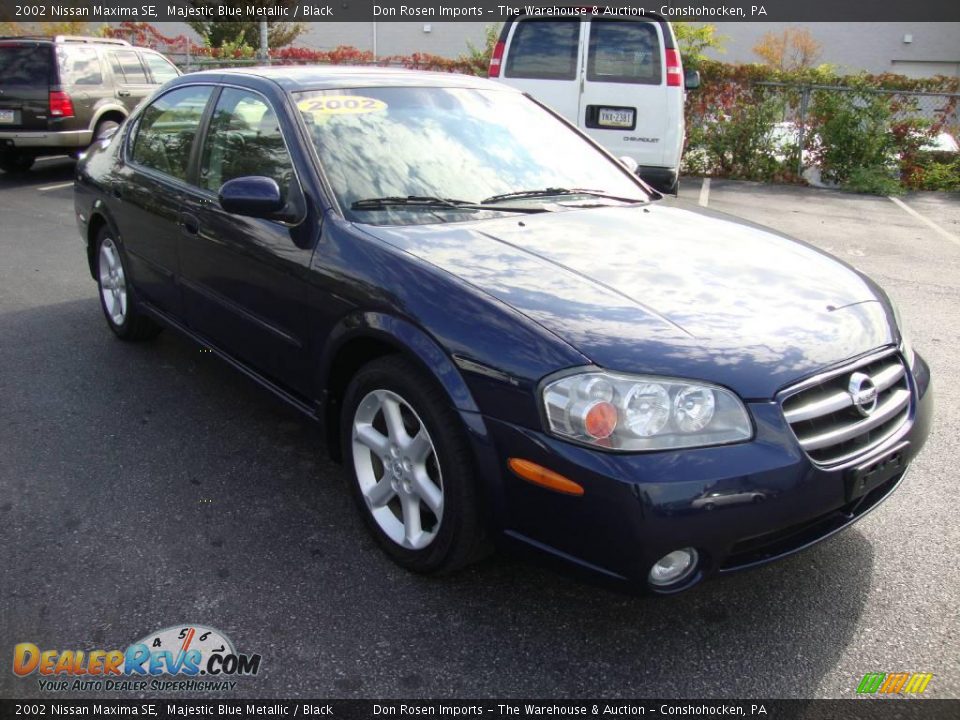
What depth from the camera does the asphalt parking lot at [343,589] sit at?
2.35 metres

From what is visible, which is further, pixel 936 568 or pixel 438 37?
pixel 438 37

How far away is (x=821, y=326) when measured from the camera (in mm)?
2555

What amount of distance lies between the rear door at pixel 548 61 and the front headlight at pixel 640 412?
7251 millimetres

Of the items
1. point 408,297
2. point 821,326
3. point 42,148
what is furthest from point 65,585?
point 42,148

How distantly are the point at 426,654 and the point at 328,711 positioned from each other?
0.33 meters

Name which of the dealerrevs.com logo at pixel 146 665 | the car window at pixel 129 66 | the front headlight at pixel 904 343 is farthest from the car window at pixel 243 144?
the car window at pixel 129 66

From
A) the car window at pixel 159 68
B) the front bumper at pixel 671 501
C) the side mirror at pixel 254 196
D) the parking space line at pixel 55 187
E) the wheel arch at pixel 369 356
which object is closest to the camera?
the front bumper at pixel 671 501

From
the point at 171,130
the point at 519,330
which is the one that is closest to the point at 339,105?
the point at 171,130

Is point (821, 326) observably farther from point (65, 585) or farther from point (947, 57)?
point (947, 57)

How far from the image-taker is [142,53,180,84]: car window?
12.3m

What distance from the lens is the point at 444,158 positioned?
132 inches

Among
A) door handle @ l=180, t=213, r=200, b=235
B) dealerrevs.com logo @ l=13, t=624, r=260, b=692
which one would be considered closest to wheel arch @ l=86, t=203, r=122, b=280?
door handle @ l=180, t=213, r=200, b=235

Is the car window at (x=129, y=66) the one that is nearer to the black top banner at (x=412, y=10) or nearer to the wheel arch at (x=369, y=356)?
the wheel arch at (x=369, y=356)

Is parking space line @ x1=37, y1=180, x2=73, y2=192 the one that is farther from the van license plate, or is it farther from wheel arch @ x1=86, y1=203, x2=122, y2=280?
the van license plate
